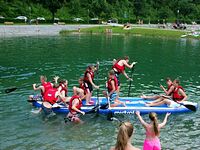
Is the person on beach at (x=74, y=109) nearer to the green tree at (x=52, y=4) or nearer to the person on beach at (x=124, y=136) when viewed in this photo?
the person on beach at (x=124, y=136)

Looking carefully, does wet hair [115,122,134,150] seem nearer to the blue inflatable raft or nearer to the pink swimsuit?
the pink swimsuit

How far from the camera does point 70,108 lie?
16.8 meters

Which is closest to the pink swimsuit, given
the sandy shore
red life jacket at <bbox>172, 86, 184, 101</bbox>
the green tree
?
red life jacket at <bbox>172, 86, 184, 101</bbox>

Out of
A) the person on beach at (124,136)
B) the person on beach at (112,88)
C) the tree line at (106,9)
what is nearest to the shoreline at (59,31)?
the tree line at (106,9)

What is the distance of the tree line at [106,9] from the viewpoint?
92000 millimetres

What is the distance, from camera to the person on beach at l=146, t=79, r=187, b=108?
62.1 feet

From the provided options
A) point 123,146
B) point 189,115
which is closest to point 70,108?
point 189,115

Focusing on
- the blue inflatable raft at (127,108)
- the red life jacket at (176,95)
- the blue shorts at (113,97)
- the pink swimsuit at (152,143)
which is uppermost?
the pink swimsuit at (152,143)

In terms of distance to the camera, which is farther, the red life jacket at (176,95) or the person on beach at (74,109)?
the red life jacket at (176,95)

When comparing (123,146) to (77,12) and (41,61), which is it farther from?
(77,12)

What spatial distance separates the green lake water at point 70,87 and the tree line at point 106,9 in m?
47.6

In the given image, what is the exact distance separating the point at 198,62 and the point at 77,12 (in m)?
70.5

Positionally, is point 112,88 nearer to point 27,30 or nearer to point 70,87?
point 70,87

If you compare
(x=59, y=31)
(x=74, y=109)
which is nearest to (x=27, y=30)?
(x=59, y=31)
